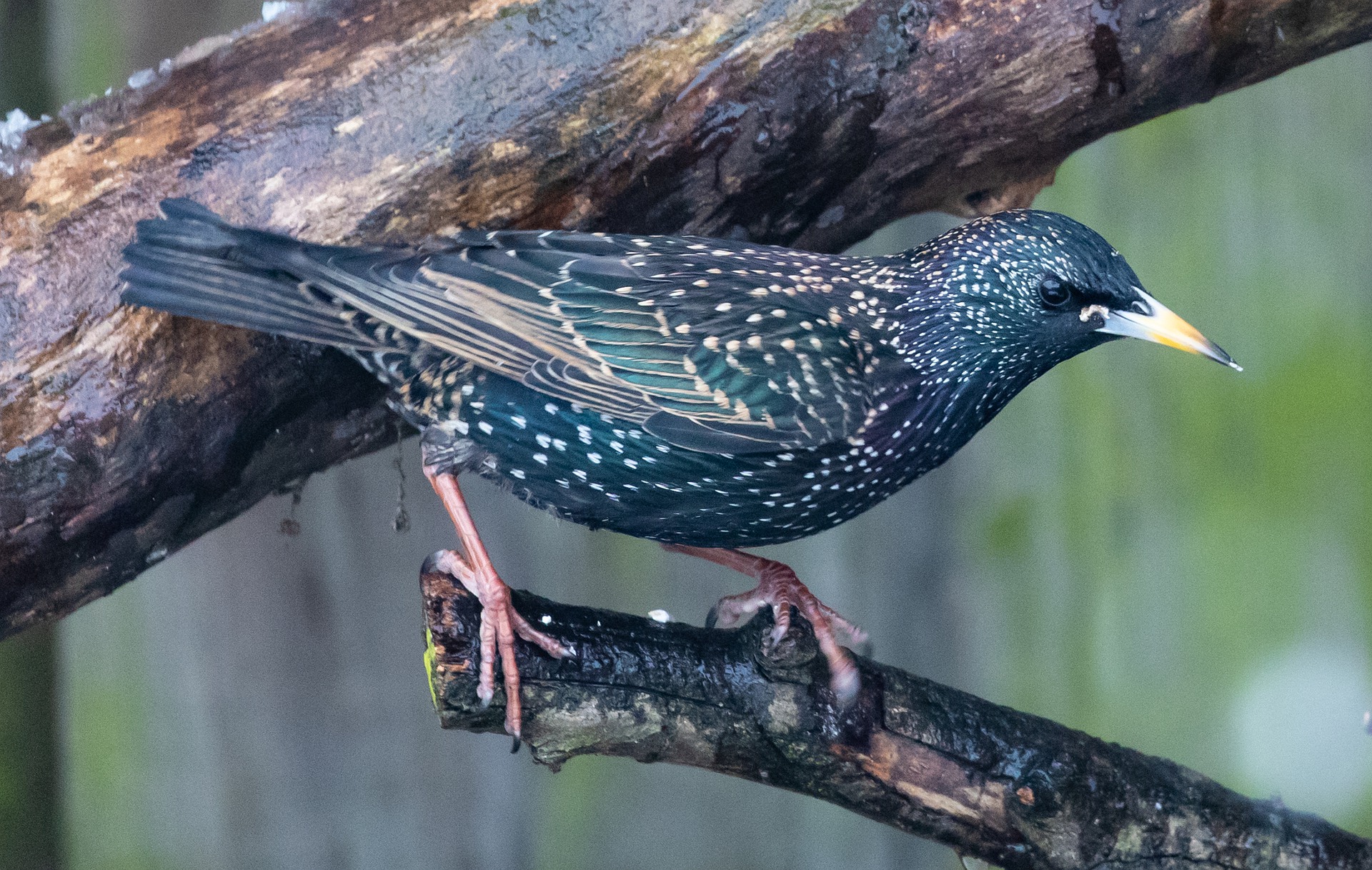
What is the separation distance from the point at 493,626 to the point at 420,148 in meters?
0.86

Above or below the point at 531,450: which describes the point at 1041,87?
above

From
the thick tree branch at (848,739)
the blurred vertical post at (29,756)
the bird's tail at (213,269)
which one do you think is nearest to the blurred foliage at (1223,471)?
the thick tree branch at (848,739)

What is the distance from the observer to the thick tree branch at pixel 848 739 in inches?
65.5

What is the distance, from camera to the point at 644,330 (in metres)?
1.68

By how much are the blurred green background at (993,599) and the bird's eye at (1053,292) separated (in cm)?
141

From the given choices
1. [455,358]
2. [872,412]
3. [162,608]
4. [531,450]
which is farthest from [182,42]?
[872,412]

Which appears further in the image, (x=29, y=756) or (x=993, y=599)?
(x=993, y=599)

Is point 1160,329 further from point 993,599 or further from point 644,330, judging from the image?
point 993,599

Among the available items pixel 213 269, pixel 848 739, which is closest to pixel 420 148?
pixel 213 269

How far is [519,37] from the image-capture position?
1.94m

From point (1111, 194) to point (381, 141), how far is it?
6.72 feet

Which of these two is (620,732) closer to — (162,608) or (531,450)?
(531,450)

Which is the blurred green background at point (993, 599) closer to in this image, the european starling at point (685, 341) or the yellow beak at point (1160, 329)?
the european starling at point (685, 341)

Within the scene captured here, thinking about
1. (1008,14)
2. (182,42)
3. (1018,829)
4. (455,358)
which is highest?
(182,42)
